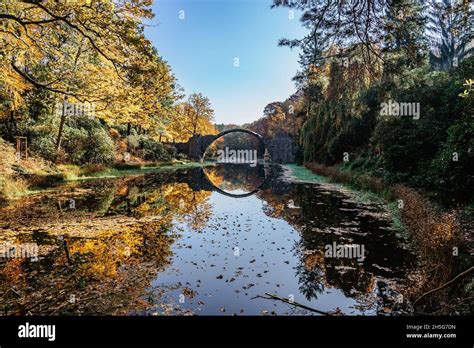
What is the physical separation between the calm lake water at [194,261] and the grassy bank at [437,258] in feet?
1.23

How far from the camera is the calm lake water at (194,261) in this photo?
4938mm

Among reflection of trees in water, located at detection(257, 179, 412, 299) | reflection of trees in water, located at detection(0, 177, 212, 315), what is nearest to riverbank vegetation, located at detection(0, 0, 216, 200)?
reflection of trees in water, located at detection(0, 177, 212, 315)

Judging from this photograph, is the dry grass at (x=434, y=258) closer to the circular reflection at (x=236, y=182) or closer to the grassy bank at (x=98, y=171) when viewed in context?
the circular reflection at (x=236, y=182)

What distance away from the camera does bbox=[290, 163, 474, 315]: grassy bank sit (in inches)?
177

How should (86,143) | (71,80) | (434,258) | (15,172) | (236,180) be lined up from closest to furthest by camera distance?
(434,258), (71,80), (15,172), (86,143), (236,180)

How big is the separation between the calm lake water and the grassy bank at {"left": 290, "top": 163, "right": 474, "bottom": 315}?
0.37 metres

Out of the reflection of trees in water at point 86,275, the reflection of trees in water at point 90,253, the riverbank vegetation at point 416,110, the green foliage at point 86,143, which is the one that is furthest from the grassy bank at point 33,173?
the riverbank vegetation at point 416,110

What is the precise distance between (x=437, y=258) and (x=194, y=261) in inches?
197

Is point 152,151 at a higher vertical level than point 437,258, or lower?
higher

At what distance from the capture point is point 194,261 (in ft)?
22.9

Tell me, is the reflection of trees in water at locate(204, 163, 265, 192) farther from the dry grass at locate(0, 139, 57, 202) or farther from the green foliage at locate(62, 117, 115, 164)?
the dry grass at locate(0, 139, 57, 202)

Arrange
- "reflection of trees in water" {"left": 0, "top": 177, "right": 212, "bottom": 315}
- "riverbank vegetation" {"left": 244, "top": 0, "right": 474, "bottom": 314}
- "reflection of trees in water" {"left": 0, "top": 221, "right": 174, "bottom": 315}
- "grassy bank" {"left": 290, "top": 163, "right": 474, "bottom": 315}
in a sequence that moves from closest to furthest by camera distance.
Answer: "grassy bank" {"left": 290, "top": 163, "right": 474, "bottom": 315}, "reflection of trees in water" {"left": 0, "top": 221, "right": 174, "bottom": 315}, "reflection of trees in water" {"left": 0, "top": 177, "right": 212, "bottom": 315}, "riverbank vegetation" {"left": 244, "top": 0, "right": 474, "bottom": 314}

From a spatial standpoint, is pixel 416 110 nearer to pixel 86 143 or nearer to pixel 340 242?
pixel 340 242

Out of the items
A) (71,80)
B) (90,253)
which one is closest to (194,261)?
(90,253)
